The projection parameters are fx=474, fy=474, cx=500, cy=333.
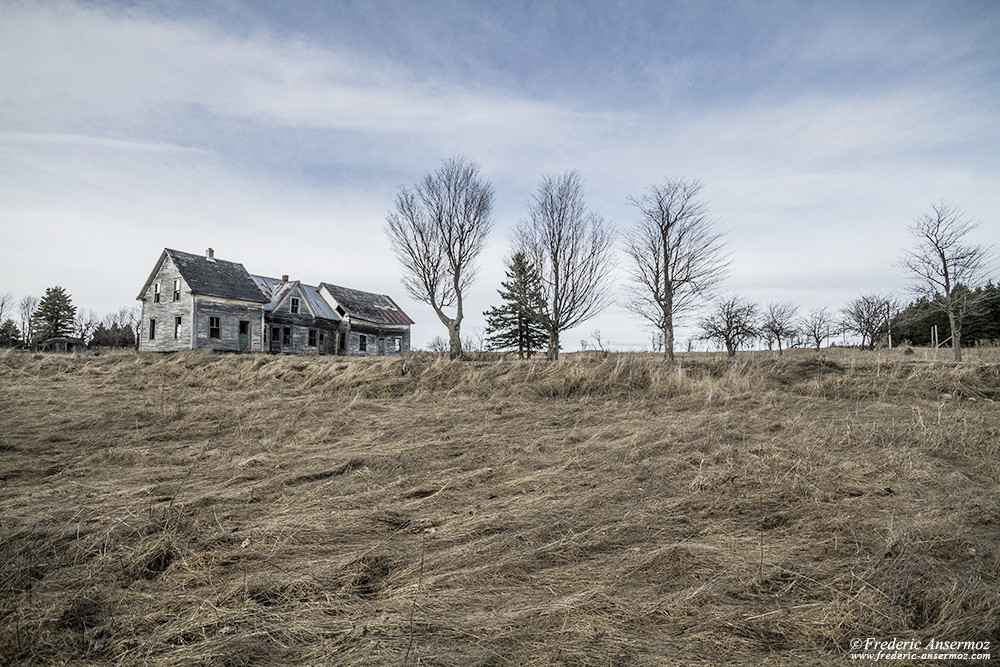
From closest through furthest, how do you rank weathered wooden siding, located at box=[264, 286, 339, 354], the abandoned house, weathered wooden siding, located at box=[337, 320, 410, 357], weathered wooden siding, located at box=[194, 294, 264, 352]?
weathered wooden siding, located at box=[194, 294, 264, 352] → the abandoned house → weathered wooden siding, located at box=[264, 286, 339, 354] → weathered wooden siding, located at box=[337, 320, 410, 357]

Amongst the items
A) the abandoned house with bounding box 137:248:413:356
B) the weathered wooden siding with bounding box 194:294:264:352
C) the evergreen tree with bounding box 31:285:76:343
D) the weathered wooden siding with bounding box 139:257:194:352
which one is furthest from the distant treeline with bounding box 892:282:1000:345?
the evergreen tree with bounding box 31:285:76:343

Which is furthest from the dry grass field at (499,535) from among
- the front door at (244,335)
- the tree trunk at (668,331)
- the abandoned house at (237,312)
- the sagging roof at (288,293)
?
the sagging roof at (288,293)

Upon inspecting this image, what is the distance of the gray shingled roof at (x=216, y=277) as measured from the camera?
2595 cm

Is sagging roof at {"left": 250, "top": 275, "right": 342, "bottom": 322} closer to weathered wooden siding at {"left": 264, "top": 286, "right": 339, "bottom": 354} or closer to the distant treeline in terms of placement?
weathered wooden siding at {"left": 264, "top": 286, "right": 339, "bottom": 354}

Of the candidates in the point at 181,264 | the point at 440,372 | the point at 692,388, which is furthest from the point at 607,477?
the point at 181,264

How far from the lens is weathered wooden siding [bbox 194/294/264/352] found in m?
25.6

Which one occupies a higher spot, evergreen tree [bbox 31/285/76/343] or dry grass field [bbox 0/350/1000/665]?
evergreen tree [bbox 31/285/76/343]

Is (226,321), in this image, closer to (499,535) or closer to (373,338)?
(373,338)

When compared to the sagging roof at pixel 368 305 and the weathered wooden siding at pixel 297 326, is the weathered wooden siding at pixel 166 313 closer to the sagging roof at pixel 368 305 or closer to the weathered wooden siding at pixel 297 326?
the weathered wooden siding at pixel 297 326

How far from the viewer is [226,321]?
2675cm

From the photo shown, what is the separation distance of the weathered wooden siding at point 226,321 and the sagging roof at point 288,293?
1109 mm

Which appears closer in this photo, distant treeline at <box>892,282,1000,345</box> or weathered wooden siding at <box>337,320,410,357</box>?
distant treeline at <box>892,282,1000,345</box>

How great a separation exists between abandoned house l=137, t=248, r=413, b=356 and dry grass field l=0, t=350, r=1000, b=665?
20.7 meters

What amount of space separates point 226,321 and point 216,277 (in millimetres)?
2725
